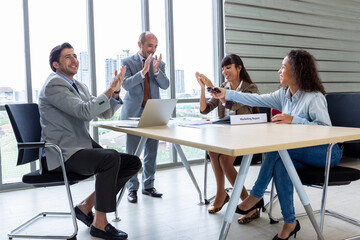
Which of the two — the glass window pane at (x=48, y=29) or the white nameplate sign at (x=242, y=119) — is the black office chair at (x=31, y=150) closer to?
the white nameplate sign at (x=242, y=119)

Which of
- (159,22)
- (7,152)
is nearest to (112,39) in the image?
(159,22)

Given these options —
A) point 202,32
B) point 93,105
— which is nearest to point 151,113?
point 93,105

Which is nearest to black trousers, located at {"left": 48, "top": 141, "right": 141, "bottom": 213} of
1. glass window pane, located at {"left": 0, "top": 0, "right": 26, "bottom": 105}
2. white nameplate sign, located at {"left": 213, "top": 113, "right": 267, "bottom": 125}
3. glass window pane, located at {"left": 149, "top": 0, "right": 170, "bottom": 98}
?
white nameplate sign, located at {"left": 213, "top": 113, "right": 267, "bottom": 125}

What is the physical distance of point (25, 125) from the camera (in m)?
2.63

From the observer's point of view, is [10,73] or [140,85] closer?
[140,85]

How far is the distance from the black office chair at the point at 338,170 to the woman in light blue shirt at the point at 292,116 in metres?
0.10

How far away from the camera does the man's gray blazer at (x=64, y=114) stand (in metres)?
2.50

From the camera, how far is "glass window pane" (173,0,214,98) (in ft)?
16.8

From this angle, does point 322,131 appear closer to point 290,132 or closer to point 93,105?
point 290,132

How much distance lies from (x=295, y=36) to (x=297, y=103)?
3.41 m

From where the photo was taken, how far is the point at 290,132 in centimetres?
218

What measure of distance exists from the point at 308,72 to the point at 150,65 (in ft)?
5.29

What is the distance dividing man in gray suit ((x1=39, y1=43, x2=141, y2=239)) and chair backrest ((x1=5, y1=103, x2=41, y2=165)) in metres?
0.12

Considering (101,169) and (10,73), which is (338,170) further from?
(10,73)
